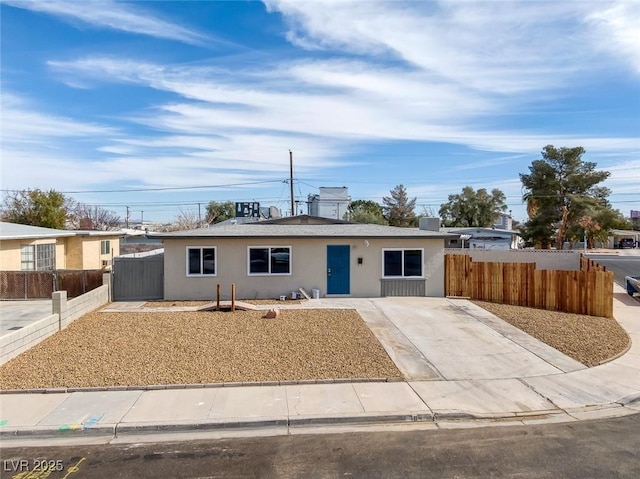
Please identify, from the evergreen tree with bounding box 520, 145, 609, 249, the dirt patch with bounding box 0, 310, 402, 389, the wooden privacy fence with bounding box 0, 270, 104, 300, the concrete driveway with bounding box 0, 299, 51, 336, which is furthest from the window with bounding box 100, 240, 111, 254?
the evergreen tree with bounding box 520, 145, 609, 249

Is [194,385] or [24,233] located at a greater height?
[24,233]

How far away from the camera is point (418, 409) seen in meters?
7.45

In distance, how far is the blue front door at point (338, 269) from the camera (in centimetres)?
1780

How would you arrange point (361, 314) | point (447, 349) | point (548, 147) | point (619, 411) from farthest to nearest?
point (548, 147), point (361, 314), point (447, 349), point (619, 411)

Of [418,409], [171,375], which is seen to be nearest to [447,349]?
[418,409]

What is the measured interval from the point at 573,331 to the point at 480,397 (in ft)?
21.7

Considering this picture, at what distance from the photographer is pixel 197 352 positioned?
10258mm

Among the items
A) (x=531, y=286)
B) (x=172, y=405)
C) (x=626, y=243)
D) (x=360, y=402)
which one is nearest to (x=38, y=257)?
(x=172, y=405)

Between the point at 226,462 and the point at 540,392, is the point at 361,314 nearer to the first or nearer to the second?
the point at 540,392

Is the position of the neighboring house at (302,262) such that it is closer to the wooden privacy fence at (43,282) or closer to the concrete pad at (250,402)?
the wooden privacy fence at (43,282)

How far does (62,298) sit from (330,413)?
887 cm

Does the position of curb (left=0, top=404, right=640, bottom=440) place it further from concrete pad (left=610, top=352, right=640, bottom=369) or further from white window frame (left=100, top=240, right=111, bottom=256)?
white window frame (left=100, top=240, right=111, bottom=256)

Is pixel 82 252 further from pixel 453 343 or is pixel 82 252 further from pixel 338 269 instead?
pixel 453 343

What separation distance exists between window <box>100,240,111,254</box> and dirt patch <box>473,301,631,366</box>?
2249 cm
